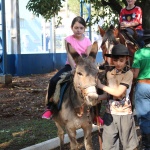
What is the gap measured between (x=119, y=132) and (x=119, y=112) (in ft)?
0.88

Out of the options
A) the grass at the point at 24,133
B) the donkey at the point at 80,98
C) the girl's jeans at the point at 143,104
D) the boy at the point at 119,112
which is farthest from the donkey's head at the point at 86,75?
the grass at the point at 24,133

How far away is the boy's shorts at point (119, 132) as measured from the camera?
4043mm

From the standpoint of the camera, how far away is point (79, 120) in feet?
14.9

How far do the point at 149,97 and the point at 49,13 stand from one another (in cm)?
691

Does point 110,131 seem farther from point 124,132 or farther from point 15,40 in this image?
point 15,40

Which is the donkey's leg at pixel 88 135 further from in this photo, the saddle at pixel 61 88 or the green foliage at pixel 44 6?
the green foliage at pixel 44 6

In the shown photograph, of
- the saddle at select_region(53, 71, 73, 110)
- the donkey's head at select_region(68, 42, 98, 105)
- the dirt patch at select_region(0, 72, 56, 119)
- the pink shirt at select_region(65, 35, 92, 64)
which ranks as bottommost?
the dirt patch at select_region(0, 72, 56, 119)

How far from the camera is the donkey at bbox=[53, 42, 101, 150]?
376 cm

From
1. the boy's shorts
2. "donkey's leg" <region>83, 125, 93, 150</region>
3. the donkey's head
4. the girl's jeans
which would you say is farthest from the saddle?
the girl's jeans

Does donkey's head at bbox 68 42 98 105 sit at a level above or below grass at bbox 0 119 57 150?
above

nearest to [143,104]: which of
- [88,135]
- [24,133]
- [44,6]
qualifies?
[88,135]

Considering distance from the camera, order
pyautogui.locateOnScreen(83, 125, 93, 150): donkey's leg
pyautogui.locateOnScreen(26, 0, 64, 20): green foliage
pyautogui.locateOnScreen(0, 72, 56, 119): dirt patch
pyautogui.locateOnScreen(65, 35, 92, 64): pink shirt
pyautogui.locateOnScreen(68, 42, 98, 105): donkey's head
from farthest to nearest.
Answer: pyautogui.locateOnScreen(26, 0, 64, 20): green foliage, pyautogui.locateOnScreen(0, 72, 56, 119): dirt patch, pyautogui.locateOnScreen(65, 35, 92, 64): pink shirt, pyautogui.locateOnScreen(83, 125, 93, 150): donkey's leg, pyautogui.locateOnScreen(68, 42, 98, 105): donkey's head

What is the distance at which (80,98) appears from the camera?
171 inches

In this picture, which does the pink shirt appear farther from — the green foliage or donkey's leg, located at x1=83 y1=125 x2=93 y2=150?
the green foliage
